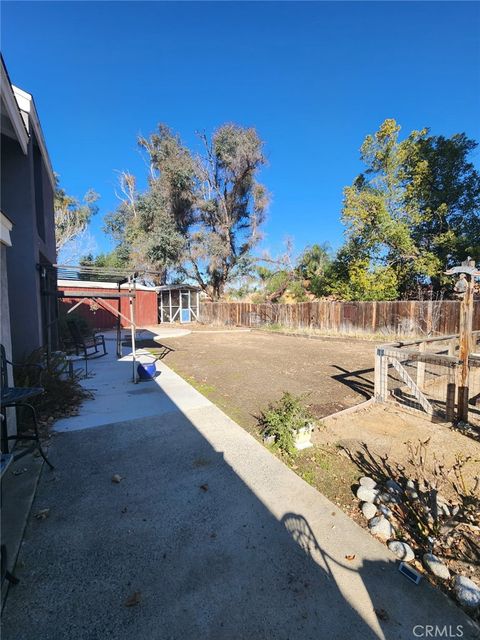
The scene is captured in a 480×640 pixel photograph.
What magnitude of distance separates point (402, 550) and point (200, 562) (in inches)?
51.1

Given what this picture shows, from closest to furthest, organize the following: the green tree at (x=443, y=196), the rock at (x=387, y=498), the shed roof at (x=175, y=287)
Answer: the rock at (x=387, y=498) < the green tree at (x=443, y=196) < the shed roof at (x=175, y=287)

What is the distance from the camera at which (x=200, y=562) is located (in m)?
1.83

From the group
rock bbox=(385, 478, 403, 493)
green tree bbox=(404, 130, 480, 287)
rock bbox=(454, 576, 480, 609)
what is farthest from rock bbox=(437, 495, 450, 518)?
green tree bbox=(404, 130, 480, 287)

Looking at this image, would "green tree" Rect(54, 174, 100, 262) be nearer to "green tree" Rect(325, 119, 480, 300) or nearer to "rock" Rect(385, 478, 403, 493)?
"green tree" Rect(325, 119, 480, 300)

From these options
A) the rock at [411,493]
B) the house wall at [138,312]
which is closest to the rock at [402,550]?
the rock at [411,493]

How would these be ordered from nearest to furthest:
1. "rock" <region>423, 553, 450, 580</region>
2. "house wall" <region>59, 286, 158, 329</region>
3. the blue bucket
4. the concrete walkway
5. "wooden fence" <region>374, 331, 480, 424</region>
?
the concrete walkway
"rock" <region>423, 553, 450, 580</region>
"wooden fence" <region>374, 331, 480, 424</region>
the blue bucket
"house wall" <region>59, 286, 158, 329</region>

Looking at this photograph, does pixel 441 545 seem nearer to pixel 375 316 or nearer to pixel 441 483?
pixel 441 483

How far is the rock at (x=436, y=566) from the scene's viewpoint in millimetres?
1769

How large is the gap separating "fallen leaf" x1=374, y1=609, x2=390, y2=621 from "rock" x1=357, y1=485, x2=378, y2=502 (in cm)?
93

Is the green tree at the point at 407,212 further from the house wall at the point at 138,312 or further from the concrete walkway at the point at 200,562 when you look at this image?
the concrete walkway at the point at 200,562

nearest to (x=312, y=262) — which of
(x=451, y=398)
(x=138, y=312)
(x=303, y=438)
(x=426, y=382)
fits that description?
(x=138, y=312)

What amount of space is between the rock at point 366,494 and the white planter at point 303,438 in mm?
880

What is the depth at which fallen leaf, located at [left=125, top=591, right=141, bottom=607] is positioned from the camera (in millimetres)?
1567

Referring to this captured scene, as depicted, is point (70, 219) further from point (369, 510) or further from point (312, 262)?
point (369, 510)
